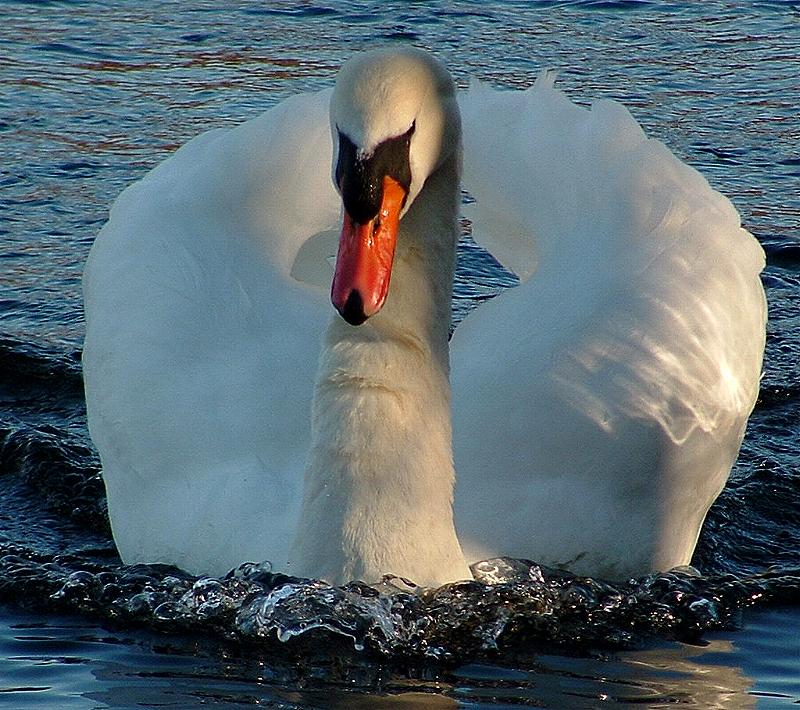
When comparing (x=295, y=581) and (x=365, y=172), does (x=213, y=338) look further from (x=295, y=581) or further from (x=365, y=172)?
(x=365, y=172)

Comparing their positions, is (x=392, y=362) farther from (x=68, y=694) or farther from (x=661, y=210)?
(x=661, y=210)

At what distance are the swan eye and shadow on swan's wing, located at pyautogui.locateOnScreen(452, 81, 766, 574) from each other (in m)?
1.41

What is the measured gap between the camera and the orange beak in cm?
452

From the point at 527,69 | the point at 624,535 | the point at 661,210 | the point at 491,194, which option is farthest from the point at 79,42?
the point at 624,535

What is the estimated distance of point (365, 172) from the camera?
4.48m

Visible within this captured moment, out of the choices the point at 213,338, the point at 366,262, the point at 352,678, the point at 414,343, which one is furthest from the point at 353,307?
the point at 213,338

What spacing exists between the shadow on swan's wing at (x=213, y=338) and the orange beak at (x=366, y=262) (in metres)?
1.05

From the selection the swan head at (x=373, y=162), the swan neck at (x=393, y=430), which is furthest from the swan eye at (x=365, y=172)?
the swan neck at (x=393, y=430)

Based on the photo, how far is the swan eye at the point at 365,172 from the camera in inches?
177

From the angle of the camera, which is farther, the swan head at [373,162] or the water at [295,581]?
the water at [295,581]

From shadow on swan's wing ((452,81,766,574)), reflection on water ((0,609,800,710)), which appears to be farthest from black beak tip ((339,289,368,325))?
shadow on swan's wing ((452,81,766,574))

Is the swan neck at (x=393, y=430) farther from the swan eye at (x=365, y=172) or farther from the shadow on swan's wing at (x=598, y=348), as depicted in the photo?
the shadow on swan's wing at (x=598, y=348)

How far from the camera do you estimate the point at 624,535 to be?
5805mm

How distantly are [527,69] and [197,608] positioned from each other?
6.96 m
